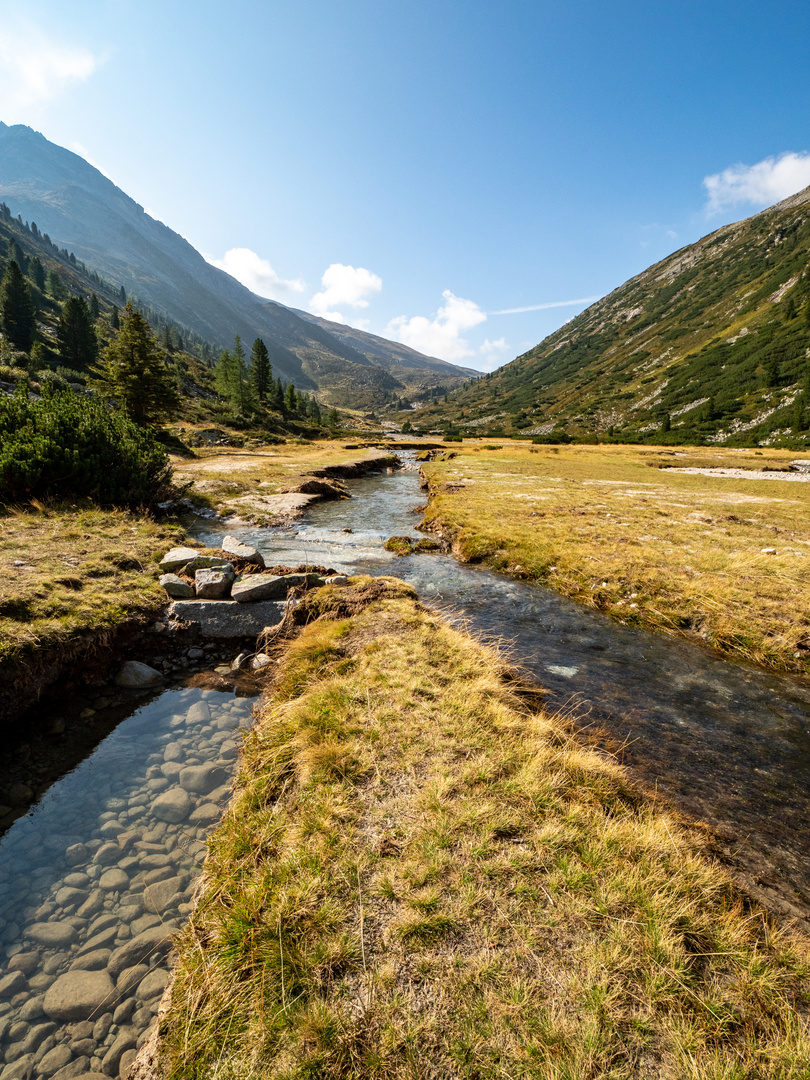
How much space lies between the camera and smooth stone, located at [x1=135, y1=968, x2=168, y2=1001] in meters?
4.40

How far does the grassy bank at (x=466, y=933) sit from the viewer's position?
326cm

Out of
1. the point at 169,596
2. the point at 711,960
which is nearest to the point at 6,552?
the point at 169,596

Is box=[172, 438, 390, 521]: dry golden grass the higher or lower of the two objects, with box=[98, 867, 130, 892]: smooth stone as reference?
higher

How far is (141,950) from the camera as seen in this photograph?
4.77 metres

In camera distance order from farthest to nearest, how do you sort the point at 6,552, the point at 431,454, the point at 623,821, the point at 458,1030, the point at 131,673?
the point at 431,454
the point at 6,552
the point at 131,673
the point at 623,821
the point at 458,1030

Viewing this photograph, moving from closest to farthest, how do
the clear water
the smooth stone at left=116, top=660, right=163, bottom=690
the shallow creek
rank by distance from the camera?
the shallow creek, the clear water, the smooth stone at left=116, top=660, right=163, bottom=690

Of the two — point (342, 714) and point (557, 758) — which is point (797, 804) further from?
point (342, 714)

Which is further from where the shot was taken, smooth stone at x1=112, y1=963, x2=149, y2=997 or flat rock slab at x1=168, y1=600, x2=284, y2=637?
flat rock slab at x1=168, y1=600, x2=284, y2=637

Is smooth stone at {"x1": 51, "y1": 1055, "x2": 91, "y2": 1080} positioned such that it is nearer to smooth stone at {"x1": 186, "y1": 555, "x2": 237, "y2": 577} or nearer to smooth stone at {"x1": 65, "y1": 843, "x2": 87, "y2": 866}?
smooth stone at {"x1": 65, "y1": 843, "x2": 87, "y2": 866}

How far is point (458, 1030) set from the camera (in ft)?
10.9

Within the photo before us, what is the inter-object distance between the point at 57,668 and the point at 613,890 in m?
10.2

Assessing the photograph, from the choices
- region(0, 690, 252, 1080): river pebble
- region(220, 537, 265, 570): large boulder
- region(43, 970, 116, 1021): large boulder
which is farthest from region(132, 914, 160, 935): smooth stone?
region(220, 537, 265, 570): large boulder

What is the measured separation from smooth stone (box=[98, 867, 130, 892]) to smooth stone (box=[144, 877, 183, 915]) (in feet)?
1.08

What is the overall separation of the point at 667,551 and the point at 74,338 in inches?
4345
